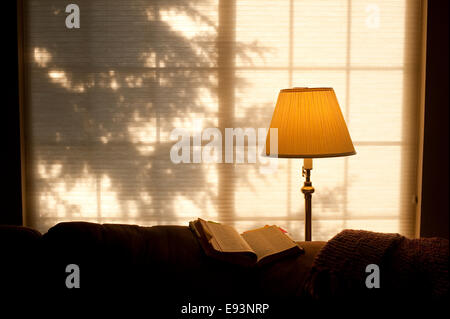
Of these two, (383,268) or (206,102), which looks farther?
(206,102)

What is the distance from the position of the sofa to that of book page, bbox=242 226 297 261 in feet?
0.21

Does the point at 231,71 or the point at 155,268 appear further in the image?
the point at 231,71

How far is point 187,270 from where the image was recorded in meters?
1.46

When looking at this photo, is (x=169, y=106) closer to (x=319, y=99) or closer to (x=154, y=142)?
(x=154, y=142)

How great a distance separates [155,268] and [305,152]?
801 mm

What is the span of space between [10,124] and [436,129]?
258 centimetres

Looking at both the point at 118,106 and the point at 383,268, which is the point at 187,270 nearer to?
the point at 383,268

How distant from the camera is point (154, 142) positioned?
8.73 ft

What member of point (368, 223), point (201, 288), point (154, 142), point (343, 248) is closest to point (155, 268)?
point (201, 288)

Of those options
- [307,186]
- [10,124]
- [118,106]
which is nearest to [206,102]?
[118,106]

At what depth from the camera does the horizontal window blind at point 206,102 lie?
2.61 metres

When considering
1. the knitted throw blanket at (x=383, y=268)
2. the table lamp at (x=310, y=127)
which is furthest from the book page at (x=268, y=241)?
the table lamp at (x=310, y=127)
